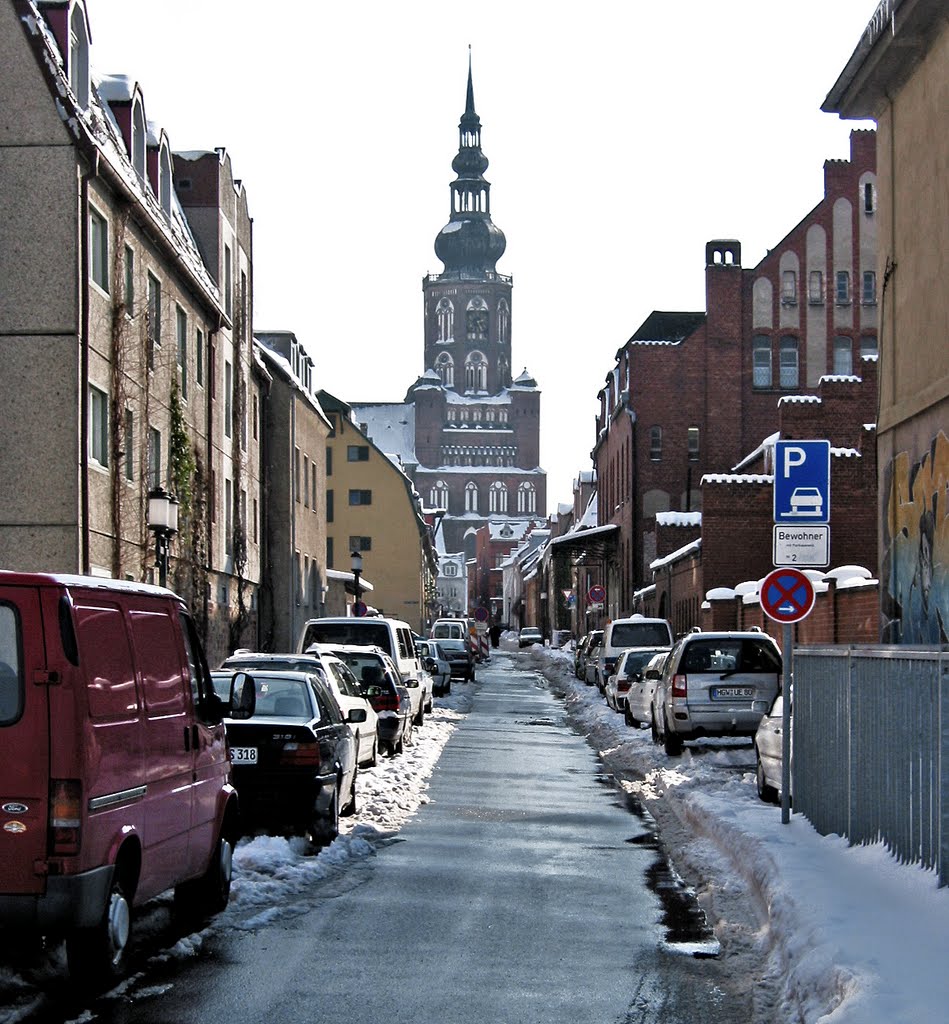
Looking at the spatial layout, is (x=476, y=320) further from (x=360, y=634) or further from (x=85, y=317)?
(x=85, y=317)

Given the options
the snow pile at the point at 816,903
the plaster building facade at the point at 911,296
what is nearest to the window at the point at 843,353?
the plaster building facade at the point at 911,296

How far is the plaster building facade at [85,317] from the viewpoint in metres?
23.0

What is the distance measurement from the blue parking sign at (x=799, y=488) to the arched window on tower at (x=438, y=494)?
16648 centimetres

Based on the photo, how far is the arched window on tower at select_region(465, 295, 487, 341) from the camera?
180 meters

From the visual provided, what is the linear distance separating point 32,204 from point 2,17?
8.73ft

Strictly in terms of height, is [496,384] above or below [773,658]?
above

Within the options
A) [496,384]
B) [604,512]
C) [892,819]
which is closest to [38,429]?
[892,819]

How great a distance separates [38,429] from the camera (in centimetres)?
2298

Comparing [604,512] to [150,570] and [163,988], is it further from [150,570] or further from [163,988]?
[163,988]

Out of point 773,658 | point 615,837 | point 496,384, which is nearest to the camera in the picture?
point 615,837

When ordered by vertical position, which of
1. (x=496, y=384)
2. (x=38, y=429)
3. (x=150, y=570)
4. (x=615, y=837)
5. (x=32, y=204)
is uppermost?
(x=496, y=384)

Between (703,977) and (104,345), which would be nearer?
(703,977)

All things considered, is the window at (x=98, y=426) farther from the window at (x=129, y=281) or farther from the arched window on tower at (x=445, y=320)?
the arched window on tower at (x=445, y=320)

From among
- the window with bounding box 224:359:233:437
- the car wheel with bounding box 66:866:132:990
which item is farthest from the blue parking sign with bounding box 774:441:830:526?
the window with bounding box 224:359:233:437
